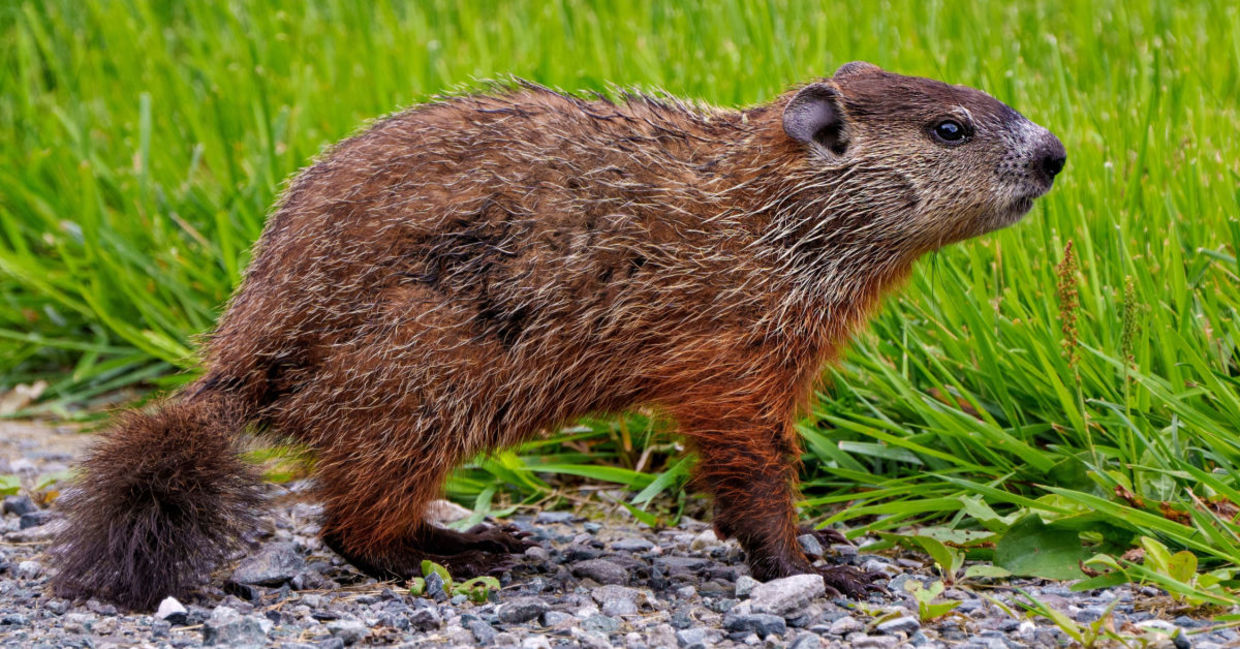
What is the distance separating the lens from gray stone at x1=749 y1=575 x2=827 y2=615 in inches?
151

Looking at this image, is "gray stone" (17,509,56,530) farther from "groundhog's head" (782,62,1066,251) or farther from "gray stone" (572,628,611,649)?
"groundhog's head" (782,62,1066,251)

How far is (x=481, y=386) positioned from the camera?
4.17 m

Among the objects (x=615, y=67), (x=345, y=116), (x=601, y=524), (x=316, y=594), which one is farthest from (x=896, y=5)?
(x=316, y=594)

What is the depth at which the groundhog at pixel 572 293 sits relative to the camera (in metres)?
4.16

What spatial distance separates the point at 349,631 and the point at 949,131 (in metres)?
2.40

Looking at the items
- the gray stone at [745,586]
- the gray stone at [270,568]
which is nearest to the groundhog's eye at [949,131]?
the gray stone at [745,586]

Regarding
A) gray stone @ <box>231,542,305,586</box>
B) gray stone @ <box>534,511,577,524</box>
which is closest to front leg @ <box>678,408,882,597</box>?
gray stone @ <box>534,511,577,524</box>

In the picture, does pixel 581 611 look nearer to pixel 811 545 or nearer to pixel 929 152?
pixel 811 545

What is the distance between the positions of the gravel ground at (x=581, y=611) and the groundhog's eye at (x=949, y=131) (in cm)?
136

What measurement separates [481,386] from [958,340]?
1.80 meters

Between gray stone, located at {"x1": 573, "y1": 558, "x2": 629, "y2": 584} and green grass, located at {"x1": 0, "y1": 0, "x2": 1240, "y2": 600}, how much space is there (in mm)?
529

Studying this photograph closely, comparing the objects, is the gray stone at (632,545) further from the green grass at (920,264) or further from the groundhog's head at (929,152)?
the groundhog's head at (929,152)

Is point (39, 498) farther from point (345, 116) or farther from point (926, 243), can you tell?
point (926, 243)

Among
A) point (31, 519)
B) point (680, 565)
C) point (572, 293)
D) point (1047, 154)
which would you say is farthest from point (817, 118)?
point (31, 519)
